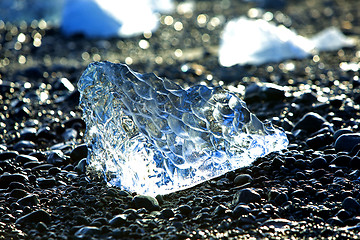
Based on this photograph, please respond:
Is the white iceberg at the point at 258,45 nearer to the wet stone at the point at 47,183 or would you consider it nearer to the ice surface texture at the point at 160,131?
the ice surface texture at the point at 160,131

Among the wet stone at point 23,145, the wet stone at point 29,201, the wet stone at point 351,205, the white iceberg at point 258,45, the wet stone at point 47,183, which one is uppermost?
the white iceberg at point 258,45

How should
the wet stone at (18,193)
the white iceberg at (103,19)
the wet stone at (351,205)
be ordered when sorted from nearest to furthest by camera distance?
the wet stone at (351,205) → the wet stone at (18,193) → the white iceberg at (103,19)

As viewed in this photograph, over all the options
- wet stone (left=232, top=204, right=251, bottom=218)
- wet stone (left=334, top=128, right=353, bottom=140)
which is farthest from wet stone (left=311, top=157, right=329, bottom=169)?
wet stone (left=232, top=204, right=251, bottom=218)

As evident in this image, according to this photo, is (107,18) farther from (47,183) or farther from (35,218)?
(35,218)

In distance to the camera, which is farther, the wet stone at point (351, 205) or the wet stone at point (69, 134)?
the wet stone at point (69, 134)

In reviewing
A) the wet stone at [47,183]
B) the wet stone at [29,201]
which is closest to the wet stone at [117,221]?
the wet stone at [29,201]

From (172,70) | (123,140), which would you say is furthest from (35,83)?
(123,140)

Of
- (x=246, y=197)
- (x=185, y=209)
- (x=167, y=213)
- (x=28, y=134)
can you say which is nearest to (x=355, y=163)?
(x=246, y=197)
